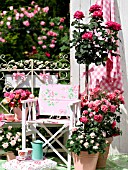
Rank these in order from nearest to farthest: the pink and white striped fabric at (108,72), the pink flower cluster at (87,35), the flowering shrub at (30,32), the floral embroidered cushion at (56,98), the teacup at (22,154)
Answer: the teacup at (22,154)
the pink flower cluster at (87,35)
the floral embroidered cushion at (56,98)
the pink and white striped fabric at (108,72)
the flowering shrub at (30,32)

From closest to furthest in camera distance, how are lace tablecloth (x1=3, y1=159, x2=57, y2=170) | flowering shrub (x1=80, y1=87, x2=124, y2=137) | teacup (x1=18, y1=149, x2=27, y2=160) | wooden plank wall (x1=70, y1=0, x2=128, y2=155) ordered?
lace tablecloth (x1=3, y1=159, x2=57, y2=170), teacup (x1=18, y1=149, x2=27, y2=160), flowering shrub (x1=80, y1=87, x2=124, y2=137), wooden plank wall (x1=70, y1=0, x2=128, y2=155)

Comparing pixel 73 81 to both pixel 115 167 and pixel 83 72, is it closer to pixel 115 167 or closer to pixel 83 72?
pixel 83 72

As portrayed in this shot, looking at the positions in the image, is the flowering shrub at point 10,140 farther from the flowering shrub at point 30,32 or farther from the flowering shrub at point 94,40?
the flowering shrub at point 30,32

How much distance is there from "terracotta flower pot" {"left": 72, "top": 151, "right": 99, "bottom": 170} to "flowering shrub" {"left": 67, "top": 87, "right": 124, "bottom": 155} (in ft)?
0.23

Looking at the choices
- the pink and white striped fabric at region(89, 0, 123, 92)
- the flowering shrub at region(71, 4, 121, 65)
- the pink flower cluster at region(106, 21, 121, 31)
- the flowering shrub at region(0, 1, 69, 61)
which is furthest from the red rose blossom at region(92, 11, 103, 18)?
the flowering shrub at region(0, 1, 69, 61)

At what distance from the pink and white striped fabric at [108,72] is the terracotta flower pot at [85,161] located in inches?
43.1

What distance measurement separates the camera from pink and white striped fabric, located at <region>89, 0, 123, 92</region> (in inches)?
276

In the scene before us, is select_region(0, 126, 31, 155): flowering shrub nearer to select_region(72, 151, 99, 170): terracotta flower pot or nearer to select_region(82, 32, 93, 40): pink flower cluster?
A: select_region(72, 151, 99, 170): terracotta flower pot

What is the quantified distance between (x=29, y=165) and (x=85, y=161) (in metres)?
0.56

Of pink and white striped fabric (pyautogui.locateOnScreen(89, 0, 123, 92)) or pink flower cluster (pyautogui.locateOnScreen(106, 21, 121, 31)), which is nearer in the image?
pink flower cluster (pyautogui.locateOnScreen(106, 21, 121, 31))

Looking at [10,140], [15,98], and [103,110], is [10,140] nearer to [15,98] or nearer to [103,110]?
[15,98]

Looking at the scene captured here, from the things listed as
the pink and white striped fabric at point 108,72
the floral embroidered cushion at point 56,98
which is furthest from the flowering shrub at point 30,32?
the floral embroidered cushion at point 56,98

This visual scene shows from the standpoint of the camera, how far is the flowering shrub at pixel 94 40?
662 cm

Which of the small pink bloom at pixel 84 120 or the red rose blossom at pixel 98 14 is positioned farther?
the red rose blossom at pixel 98 14
